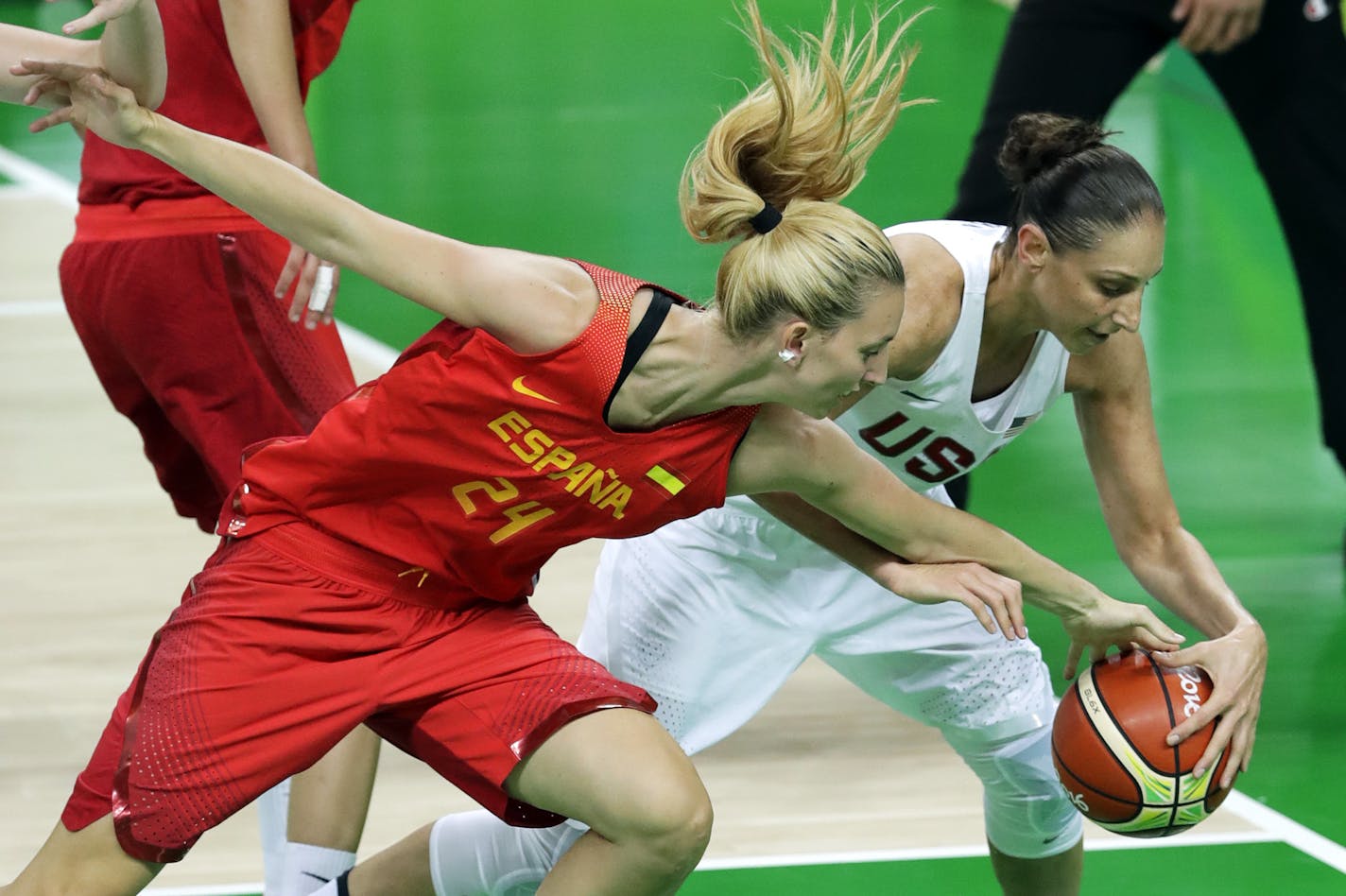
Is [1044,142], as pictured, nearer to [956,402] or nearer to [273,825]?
[956,402]

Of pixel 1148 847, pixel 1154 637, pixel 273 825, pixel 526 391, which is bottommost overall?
pixel 1148 847

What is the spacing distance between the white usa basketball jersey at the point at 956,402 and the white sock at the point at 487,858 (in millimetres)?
905

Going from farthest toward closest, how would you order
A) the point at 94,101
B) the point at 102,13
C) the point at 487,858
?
1. the point at 487,858
2. the point at 94,101
3. the point at 102,13

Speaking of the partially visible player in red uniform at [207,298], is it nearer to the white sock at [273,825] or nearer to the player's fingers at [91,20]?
the white sock at [273,825]

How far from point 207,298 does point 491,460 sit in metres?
0.97

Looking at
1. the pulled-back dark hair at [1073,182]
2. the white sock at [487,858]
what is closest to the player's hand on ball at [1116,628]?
the pulled-back dark hair at [1073,182]

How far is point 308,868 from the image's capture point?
3.60 metres

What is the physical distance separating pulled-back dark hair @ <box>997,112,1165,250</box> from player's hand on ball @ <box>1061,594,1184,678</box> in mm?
592

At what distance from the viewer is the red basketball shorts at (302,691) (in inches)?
119

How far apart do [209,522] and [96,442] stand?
3.03 m

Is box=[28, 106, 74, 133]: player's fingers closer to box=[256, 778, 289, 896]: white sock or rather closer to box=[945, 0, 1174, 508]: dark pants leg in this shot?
box=[256, 778, 289, 896]: white sock

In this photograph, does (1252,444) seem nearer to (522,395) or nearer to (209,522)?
(209,522)

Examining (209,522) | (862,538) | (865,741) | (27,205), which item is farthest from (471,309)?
(27,205)

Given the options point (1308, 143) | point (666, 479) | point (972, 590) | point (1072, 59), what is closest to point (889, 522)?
point (972, 590)
